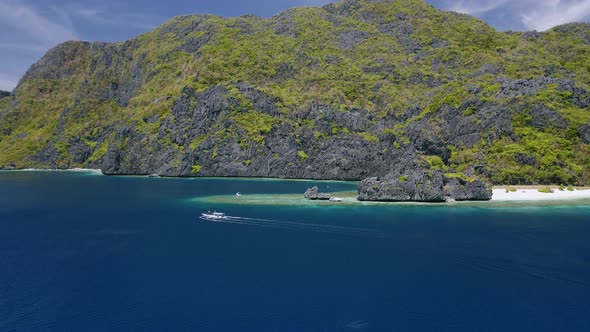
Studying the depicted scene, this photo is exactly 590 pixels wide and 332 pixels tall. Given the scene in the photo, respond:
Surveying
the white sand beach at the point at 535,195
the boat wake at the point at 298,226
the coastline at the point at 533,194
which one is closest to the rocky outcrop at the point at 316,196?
the boat wake at the point at 298,226

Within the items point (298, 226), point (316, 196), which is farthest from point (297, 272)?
point (316, 196)

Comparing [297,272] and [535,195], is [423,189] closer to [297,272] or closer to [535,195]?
[535,195]

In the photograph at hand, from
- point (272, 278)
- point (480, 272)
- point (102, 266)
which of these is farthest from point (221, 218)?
point (480, 272)

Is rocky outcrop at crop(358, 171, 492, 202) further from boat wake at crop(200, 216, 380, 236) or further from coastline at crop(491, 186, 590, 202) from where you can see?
boat wake at crop(200, 216, 380, 236)

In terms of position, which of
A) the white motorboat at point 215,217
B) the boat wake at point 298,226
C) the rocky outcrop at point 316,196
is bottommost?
the boat wake at point 298,226

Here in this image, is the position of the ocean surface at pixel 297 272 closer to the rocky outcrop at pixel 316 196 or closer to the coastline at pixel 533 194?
the rocky outcrop at pixel 316 196

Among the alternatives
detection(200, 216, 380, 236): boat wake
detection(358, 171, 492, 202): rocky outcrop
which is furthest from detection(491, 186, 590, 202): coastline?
detection(200, 216, 380, 236): boat wake

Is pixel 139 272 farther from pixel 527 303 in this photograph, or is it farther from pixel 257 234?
pixel 527 303

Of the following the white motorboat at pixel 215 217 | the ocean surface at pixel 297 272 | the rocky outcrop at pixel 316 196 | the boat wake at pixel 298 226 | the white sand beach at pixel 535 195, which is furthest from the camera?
the white sand beach at pixel 535 195

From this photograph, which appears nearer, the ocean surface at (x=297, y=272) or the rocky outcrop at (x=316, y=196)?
the ocean surface at (x=297, y=272)
